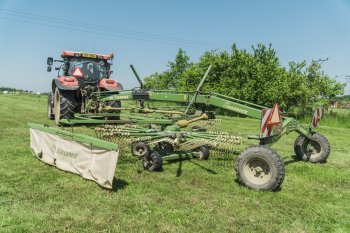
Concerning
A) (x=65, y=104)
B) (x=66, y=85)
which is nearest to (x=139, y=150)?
(x=65, y=104)

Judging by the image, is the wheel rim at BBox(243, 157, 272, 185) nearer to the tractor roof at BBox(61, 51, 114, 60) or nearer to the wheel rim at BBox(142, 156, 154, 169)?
the wheel rim at BBox(142, 156, 154, 169)

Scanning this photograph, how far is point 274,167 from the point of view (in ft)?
16.6

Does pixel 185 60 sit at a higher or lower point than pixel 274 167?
higher

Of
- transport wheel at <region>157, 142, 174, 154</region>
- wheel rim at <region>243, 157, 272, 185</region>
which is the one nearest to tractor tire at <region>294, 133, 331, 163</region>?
wheel rim at <region>243, 157, 272, 185</region>

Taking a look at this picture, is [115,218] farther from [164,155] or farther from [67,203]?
[164,155]

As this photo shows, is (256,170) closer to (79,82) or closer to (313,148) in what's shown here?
(313,148)

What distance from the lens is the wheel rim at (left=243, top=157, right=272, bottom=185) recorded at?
17.4 ft

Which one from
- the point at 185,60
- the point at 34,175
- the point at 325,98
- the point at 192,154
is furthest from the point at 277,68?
the point at 34,175

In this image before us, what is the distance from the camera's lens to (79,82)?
11.9 m

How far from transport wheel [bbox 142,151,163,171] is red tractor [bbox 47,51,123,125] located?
191 inches

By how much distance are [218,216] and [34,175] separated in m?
2.96

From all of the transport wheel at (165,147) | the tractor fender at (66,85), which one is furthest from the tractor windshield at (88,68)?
the transport wheel at (165,147)

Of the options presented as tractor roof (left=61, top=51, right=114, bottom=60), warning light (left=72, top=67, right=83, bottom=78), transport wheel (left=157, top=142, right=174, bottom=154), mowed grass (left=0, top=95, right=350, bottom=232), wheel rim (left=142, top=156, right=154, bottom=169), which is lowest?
mowed grass (left=0, top=95, right=350, bottom=232)

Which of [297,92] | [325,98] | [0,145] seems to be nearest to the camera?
[0,145]
